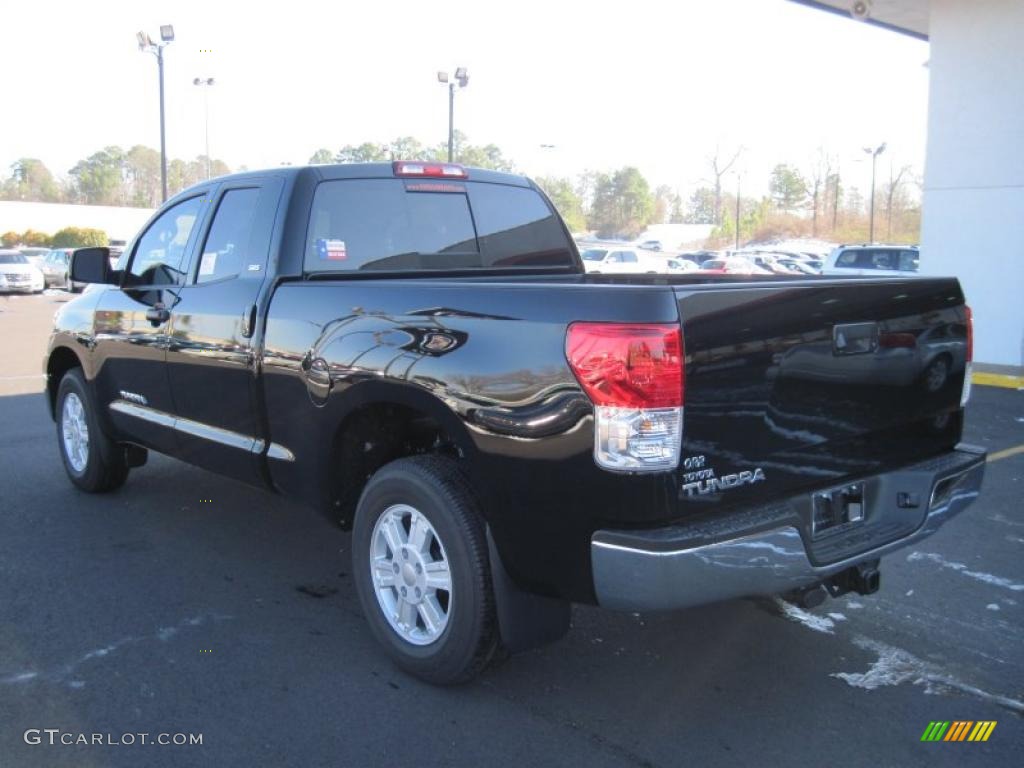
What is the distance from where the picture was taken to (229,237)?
4.93m

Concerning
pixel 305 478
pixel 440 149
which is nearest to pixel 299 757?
pixel 305 478

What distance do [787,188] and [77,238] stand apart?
228 ft

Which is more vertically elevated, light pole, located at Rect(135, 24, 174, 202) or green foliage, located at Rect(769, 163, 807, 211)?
green foliage, located at Rect(769, 163, 807, 211)

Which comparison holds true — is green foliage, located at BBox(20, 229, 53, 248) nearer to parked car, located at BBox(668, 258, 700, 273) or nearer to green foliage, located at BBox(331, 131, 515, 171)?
green foliage, located at BBox(331, 131, 515, 171)

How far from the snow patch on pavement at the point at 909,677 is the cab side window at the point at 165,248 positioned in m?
3.95

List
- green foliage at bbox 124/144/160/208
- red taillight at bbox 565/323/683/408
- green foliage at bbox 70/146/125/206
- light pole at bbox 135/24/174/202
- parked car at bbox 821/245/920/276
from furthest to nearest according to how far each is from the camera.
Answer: green foliage at bbox 124/144/160/208 < green foliage at bbox 70/146/125/206 < light pole at bbox 135/24/174/202 < parked car at bbox 821/245/920/276 < red taillight at bbox 565/323/683/408

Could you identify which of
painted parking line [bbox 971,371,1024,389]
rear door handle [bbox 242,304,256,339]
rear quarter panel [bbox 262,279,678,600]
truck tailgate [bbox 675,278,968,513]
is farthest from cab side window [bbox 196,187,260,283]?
painted parking line [bbox 971,371,1024,389]

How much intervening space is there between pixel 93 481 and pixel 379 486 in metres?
3.37

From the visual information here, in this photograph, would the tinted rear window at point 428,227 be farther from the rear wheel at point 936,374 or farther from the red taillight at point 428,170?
the rear wheel at point 936,374

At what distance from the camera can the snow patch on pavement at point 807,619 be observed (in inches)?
170

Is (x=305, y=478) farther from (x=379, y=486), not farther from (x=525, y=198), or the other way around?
(x=525, y=198)

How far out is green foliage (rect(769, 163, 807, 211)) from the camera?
96812mm

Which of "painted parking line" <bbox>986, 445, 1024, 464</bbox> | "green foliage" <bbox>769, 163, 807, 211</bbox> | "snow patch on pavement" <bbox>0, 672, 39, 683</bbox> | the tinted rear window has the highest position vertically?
"green foliage" <bbox>769, 163, 807, 211</bbox>

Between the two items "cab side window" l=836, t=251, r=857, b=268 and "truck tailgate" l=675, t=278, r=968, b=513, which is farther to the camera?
"cab side window" l=836, t=251, r=857, b=268
